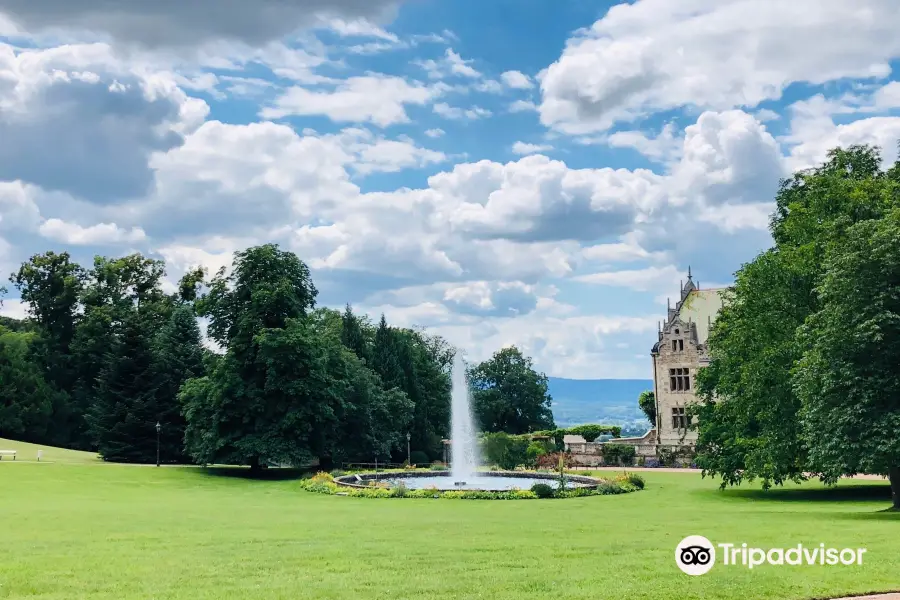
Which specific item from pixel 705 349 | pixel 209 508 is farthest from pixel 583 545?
pixel 705 349

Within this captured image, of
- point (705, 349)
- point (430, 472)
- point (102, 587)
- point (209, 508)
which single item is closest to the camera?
point (102, 587)

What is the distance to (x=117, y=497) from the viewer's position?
36219mm

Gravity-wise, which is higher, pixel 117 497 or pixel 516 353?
pixel 516 353

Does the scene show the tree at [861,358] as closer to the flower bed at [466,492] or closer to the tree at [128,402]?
the flower bed at [466,492]

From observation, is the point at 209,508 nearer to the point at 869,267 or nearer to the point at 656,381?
the point at 869,267

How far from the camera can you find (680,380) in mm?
74438

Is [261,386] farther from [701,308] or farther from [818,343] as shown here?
[701,308]

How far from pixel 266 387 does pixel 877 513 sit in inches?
1343

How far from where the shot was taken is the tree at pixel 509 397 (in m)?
97.4

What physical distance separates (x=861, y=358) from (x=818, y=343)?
4.00ft

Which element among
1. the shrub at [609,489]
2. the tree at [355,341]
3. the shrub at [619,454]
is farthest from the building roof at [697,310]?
the shrub at [609,489]

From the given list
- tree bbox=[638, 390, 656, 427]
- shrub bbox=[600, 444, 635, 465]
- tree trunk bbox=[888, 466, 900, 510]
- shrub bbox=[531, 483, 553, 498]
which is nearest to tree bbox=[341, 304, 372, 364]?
shrub bbox=[600, 444, 635, 465]

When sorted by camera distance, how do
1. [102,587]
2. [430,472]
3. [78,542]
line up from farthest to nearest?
[430,472] → [78,542] → [102,587]

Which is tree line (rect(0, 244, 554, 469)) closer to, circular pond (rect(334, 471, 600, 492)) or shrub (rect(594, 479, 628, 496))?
circular pond (rect(334, 471, 600, 492))
